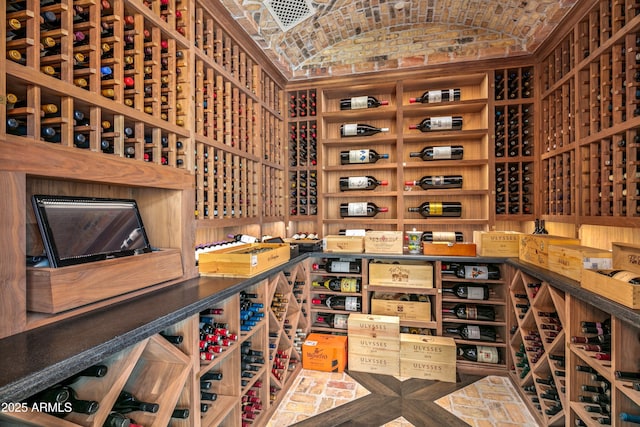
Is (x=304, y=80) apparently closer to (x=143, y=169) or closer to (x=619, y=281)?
(x=143, y=169)

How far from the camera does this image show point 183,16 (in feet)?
6.55

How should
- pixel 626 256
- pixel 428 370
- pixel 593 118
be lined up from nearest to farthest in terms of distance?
pixel 626 256 < pixel 593 118 < pixel 428 370

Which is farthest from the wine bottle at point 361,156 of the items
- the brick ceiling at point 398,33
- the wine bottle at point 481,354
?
the wine bottle at point 481,354

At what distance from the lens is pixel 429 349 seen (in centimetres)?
270

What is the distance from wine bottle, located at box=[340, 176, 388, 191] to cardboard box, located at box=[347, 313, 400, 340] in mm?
1440

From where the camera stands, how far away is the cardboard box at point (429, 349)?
2.67 meters

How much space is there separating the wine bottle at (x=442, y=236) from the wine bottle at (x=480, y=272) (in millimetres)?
482

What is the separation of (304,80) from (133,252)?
2807 millimetres

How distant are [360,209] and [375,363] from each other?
1.57 metres

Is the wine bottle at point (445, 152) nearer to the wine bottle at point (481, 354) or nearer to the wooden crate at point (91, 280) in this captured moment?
the wine bottle at point (481, 354)

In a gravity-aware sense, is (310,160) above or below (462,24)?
below

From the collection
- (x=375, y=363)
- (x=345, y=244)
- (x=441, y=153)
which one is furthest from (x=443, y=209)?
(x=375, y=363)

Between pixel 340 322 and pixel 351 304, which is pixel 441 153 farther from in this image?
pixel 340 322

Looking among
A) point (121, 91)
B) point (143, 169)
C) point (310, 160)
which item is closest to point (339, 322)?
point (310, 160)
